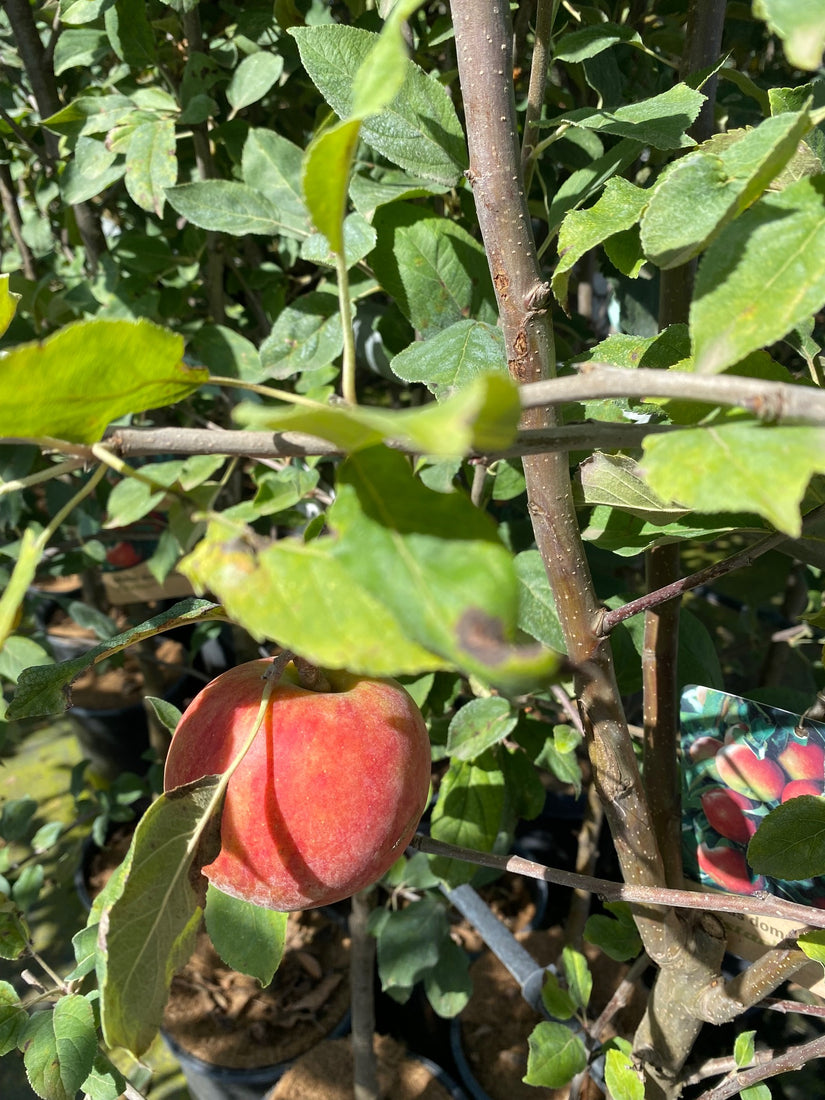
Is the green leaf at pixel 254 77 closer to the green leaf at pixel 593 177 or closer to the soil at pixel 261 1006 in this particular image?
the green leaf at pixel 593 177

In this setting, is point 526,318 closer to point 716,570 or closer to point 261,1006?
point 716,570

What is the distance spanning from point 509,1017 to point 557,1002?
447 millimetres

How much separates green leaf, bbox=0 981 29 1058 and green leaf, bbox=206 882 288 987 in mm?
258

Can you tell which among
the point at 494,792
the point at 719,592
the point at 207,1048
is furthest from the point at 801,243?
the point at 719,592

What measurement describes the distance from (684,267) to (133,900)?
50 centimetres

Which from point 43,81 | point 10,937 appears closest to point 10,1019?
point 10,937

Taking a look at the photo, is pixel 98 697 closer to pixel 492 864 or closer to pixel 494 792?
pixel 494 792

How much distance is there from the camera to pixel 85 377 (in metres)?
0.29

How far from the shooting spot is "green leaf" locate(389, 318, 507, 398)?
1.67ft

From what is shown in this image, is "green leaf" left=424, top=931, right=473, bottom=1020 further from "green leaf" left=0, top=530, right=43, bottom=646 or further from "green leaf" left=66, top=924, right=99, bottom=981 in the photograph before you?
"green leaf" left=0, top=530, right=43, bottom=646

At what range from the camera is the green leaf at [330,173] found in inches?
10.8

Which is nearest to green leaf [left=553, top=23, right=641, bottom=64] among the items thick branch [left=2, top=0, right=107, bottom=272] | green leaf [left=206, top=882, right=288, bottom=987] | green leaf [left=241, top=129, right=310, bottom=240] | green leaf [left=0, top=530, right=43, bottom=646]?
green leaf [left=241, top=129, right=310, bottom=240]

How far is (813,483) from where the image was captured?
42cm

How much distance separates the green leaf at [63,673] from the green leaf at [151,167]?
0.47 metres
